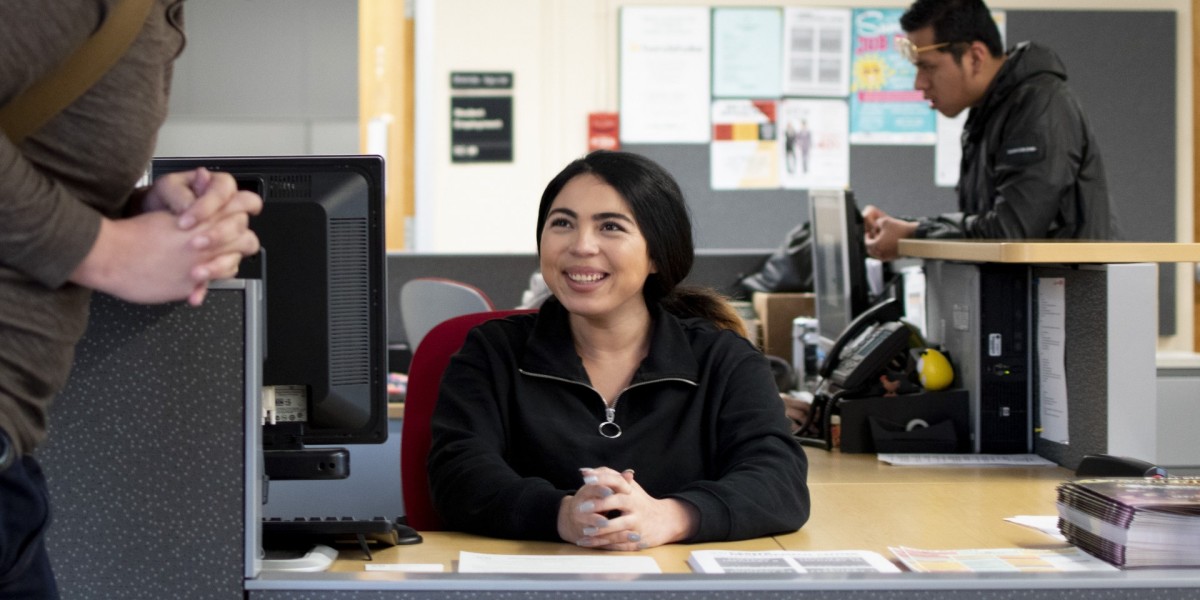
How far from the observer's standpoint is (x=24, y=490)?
0.91 metres

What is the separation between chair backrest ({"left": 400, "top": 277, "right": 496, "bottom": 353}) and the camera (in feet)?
11.7

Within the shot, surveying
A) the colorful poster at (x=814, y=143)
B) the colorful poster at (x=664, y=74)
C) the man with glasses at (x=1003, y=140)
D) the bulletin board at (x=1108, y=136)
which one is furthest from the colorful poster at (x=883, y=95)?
the man with glasses at (x=1003, y=140)

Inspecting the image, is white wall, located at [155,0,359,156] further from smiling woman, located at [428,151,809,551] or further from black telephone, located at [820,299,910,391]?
smiling woman, located at [428,151,809,551]

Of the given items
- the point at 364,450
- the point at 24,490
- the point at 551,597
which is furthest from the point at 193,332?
the point at 364,450

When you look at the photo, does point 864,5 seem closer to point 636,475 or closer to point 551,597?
point 636,475

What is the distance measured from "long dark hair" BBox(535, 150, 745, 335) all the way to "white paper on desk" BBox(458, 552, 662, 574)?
0.53 m

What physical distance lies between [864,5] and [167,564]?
491 cm

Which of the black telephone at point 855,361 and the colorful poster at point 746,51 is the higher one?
the colorful poster at point 746,51

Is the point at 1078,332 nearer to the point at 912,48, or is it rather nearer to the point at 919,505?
the point at 919,505

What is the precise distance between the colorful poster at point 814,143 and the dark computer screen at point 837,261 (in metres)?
2.48

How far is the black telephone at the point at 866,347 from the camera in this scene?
7.52 ft

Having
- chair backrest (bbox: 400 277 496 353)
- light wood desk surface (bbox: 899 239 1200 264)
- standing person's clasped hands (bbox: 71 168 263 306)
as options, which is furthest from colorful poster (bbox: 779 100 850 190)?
standing person's clasped hands (bbox: 71 168 263 306)

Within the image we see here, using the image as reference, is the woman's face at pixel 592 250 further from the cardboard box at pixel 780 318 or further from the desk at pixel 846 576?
the cardboard box at pixel 780 318

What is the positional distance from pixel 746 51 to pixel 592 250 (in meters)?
4.02
